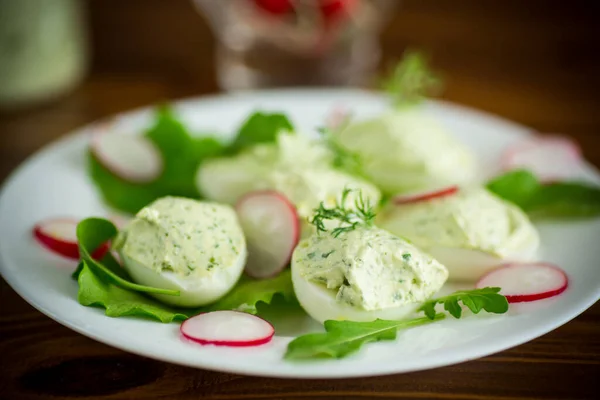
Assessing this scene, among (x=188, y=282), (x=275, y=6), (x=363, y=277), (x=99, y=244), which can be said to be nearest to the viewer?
(x=363, y=277)

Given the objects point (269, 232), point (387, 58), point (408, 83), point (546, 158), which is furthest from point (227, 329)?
point (387, 58)

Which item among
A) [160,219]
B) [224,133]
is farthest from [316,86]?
[160,219]

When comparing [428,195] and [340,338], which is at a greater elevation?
[428,195]

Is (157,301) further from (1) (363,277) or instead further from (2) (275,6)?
(2) (275,6)

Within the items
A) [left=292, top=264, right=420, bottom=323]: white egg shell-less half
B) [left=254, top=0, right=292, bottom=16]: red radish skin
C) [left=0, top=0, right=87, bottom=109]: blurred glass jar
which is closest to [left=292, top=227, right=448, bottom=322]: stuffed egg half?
[left=292, top=264, right=420, bottom=323]: white egg shell-less half

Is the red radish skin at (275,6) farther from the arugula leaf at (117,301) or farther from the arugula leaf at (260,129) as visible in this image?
the arugula leaf at (117,301)

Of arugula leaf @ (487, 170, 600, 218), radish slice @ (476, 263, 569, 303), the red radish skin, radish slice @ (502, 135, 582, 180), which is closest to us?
radish slice @ (476, 263, 569, 303)

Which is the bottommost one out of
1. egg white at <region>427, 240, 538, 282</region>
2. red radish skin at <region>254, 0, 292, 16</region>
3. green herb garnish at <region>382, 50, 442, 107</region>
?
egg white at <region>427, 240, 538, 282</region>

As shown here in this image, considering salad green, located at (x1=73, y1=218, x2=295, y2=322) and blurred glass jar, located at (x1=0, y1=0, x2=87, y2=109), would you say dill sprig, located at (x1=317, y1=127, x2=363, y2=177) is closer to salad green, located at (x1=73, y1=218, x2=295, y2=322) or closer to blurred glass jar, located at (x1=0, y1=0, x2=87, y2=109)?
salad green, located at (x1=73, y1=218, x2=295, y2=322)
